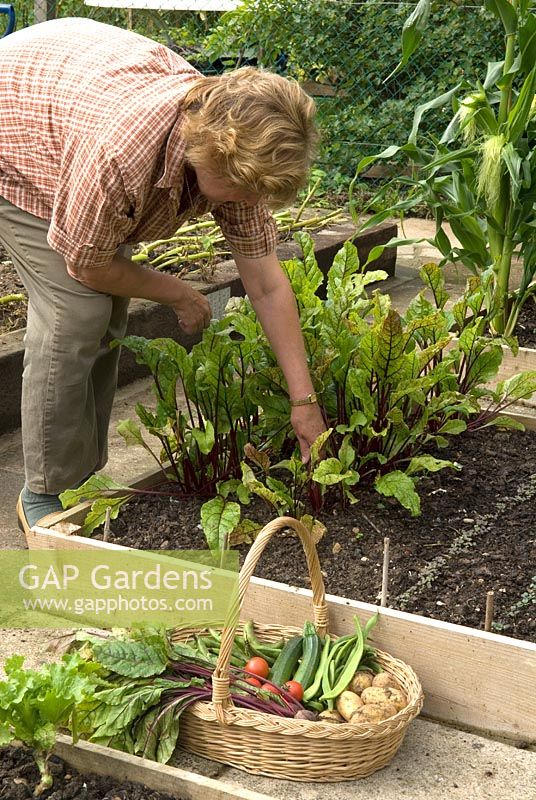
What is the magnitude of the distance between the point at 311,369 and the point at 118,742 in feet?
4.12

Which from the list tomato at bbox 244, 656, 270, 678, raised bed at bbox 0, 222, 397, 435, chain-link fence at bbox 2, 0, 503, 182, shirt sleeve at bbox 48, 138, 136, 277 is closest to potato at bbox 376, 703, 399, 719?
tomato at bbox 244, 656, 270, 678

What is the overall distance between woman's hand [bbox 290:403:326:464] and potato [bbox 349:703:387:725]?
2.74 ft

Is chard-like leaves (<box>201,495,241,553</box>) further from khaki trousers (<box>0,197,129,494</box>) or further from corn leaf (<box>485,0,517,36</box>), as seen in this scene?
corn leaf (<box>485,0,517,36</box>)

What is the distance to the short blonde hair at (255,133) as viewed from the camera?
7.63ft

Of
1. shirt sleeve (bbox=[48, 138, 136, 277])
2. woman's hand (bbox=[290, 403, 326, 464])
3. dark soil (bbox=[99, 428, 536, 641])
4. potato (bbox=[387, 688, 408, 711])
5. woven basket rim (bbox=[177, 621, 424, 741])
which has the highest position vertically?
shirt sleeve (bbox=[48, 138, 136, 277])

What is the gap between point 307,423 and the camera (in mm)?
2902

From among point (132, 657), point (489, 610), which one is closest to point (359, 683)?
point (489, 610)

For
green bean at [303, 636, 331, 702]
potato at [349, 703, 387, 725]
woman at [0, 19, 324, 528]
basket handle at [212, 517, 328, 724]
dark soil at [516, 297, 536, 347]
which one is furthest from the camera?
dark soil at [516, 297, 536, 347]

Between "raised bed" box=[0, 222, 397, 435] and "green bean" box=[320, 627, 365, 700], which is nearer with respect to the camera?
"green bean" box=[320, 627, 365, 700]

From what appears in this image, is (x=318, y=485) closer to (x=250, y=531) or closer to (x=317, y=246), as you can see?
(x=250, y=531)

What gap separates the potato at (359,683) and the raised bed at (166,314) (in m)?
2.03

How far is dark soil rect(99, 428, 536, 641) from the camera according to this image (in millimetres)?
2602

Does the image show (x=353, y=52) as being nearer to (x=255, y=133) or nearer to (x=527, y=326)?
(x=527, y=326)

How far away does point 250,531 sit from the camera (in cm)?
280
